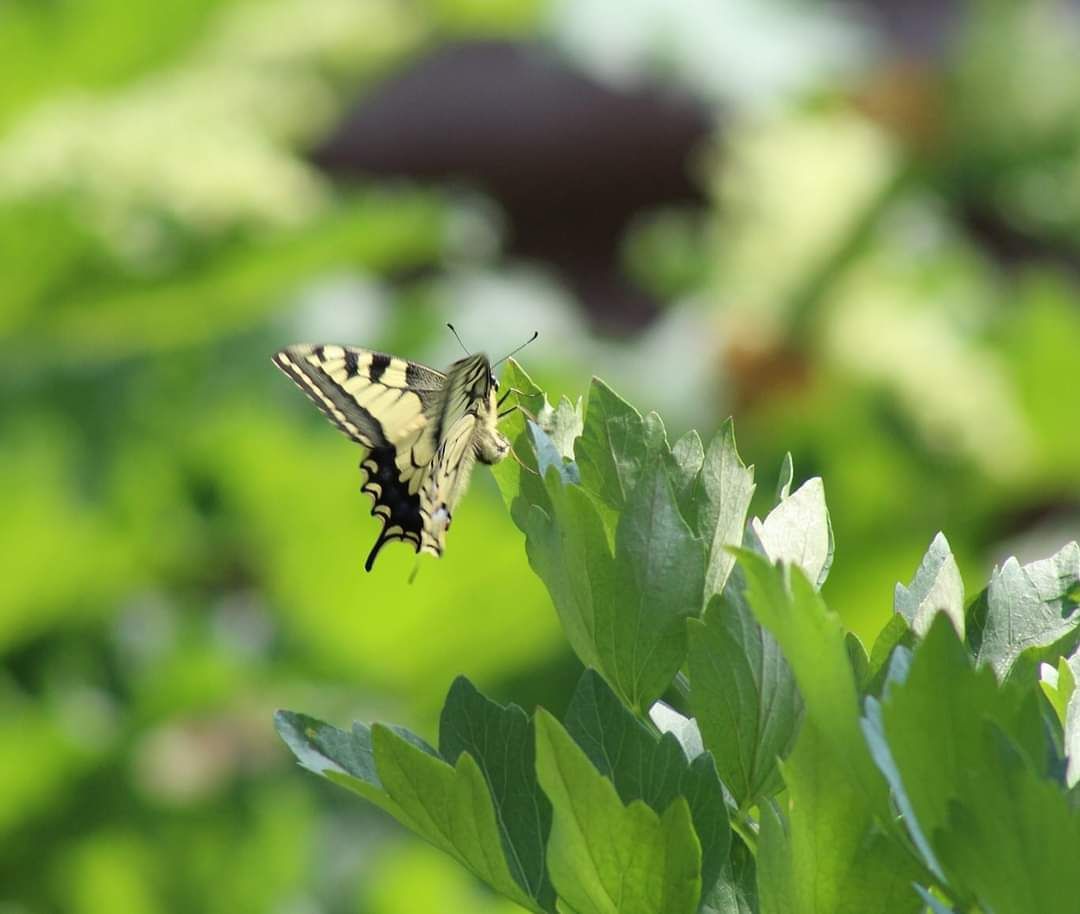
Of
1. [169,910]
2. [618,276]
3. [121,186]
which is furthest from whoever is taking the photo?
[618,276]

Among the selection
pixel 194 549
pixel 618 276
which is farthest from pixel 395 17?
pixel 618 276

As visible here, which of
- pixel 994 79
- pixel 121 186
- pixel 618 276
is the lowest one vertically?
pixel 618 276

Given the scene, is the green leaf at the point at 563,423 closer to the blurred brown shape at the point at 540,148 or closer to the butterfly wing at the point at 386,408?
the butterfly wing at the point at 386,408

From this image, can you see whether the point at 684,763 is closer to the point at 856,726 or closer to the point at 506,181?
the point at 856,726

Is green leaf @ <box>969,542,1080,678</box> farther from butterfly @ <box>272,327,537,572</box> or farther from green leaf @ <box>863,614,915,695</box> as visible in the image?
butterfly @ <box>272,327,537,572</box>

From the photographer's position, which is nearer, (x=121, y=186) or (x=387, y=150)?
(x=121, y=186)
